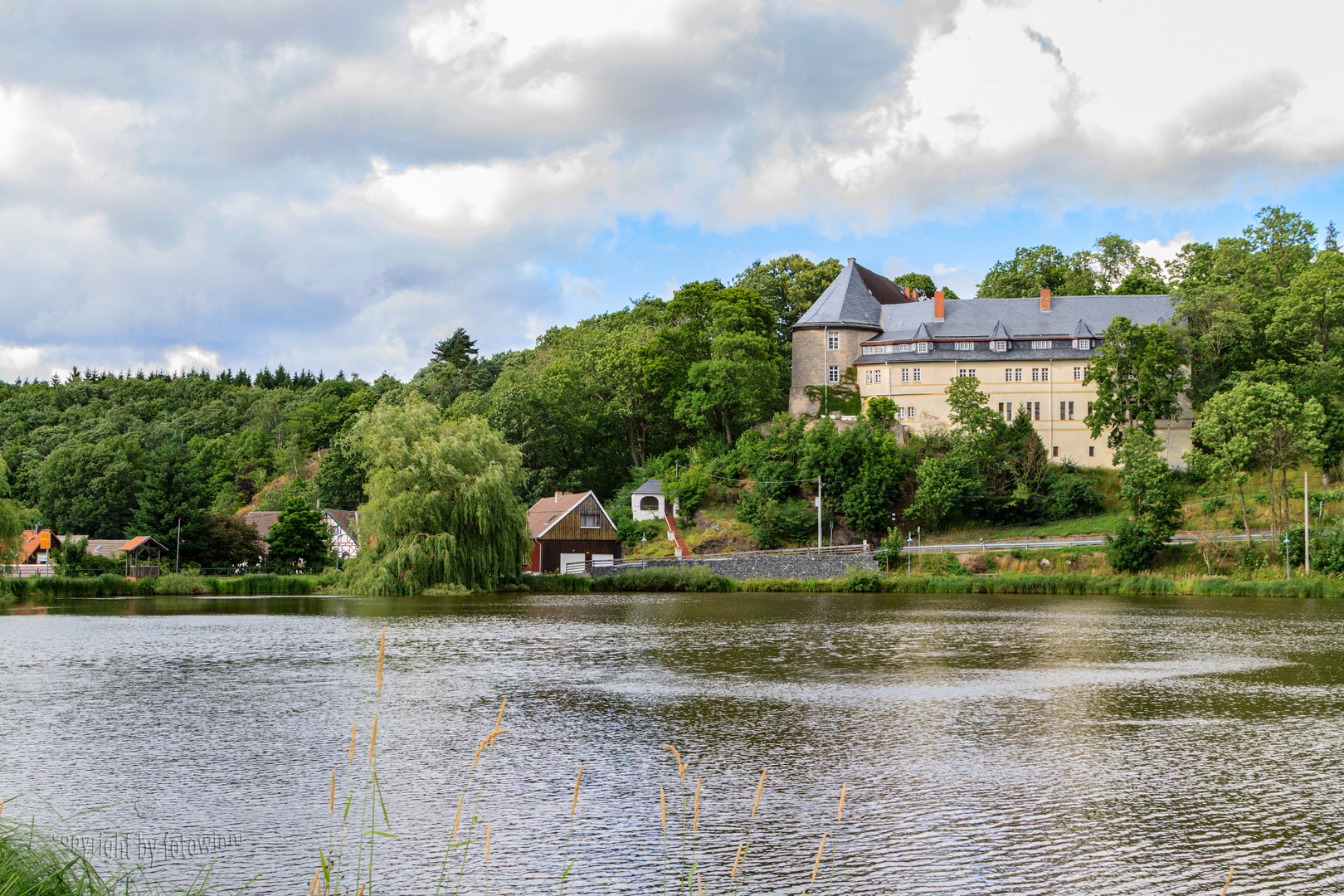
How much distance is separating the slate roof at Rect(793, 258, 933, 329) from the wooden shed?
69.8 feet

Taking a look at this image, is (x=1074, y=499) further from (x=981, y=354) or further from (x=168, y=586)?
(x=168, y=586)

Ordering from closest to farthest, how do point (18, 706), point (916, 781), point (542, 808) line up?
point (542, 808), point (916, 781), point (18, 706)

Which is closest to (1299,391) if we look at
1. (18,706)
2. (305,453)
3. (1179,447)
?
(1179,447)

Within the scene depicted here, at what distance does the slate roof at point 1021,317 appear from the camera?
7806cm

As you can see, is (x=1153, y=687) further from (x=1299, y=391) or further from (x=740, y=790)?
(x=1299, y=391)

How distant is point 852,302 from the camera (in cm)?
8375

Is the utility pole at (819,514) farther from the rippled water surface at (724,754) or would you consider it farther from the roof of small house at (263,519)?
the roof of small house at (263,519)

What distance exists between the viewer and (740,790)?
1330 cm

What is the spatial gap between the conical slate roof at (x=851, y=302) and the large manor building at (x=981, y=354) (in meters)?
0.12

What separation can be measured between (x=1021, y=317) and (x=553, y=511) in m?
36.1

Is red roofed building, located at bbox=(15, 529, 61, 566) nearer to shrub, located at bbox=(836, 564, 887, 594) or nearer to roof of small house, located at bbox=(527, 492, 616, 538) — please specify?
roof of small house, located at bbox=(527, 492, 616, 538)

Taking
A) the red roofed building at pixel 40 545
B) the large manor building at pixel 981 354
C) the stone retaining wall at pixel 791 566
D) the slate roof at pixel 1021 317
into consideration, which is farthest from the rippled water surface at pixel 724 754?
the slate roof at pixel 1021 317

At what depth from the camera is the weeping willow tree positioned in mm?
50375

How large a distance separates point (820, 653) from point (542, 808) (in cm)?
1667
